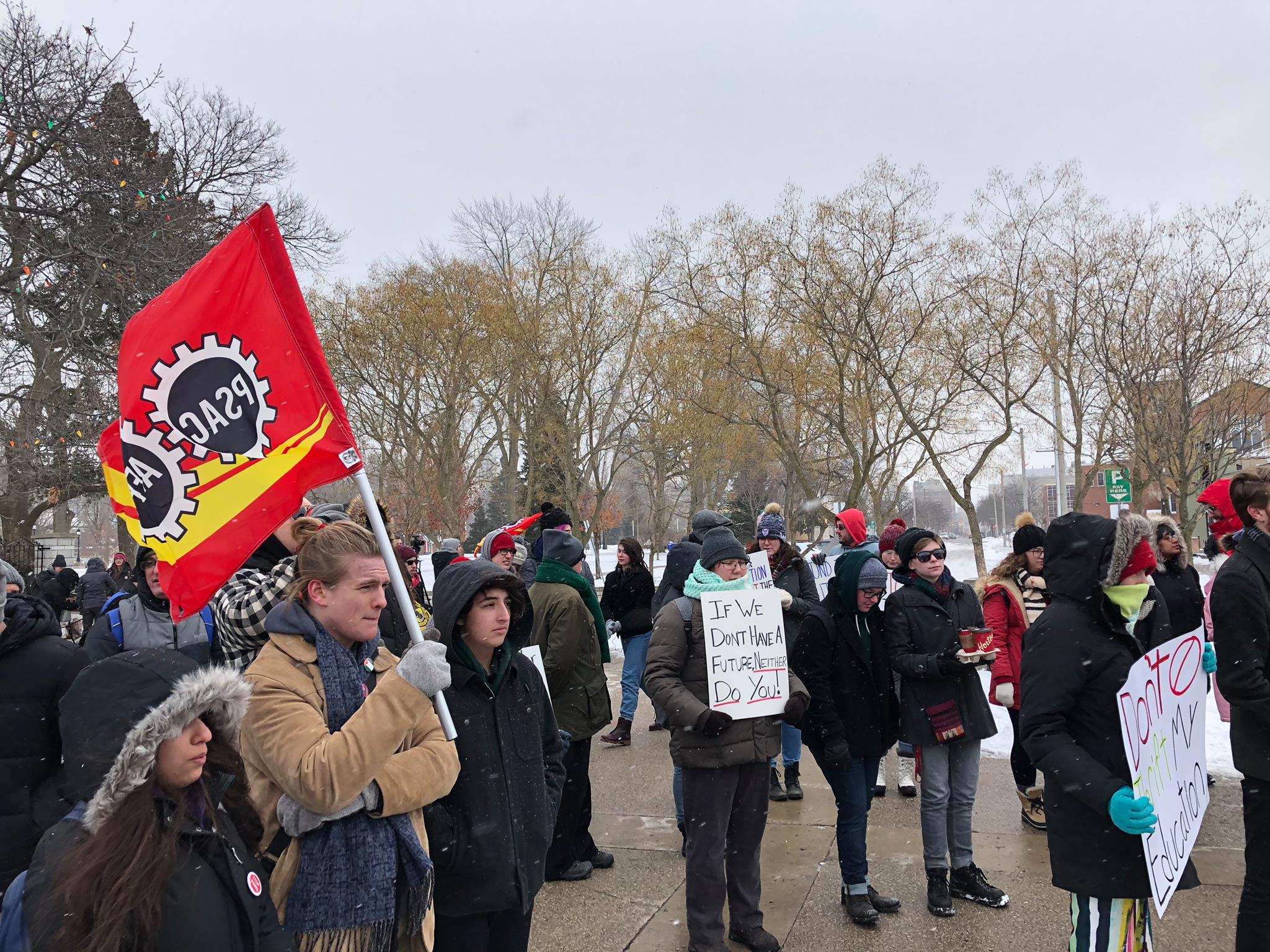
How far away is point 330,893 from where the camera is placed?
2375 mm

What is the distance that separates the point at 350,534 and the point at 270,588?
1.71ft

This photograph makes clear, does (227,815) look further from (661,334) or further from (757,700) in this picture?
(661,334)

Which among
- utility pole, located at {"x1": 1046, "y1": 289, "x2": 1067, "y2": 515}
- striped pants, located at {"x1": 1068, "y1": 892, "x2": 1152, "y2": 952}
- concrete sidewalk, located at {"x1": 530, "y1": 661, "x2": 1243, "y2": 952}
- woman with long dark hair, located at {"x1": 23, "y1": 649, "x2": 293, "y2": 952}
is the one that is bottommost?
concrete sidewalk, located at {"x1": 530, "y1": 661, "x2": 1243, "y2": 952}

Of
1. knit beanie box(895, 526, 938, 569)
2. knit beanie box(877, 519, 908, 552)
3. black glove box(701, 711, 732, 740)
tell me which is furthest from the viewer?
knit beanie box(877, 519, 908, 552)

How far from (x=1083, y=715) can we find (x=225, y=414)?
10.0 feet

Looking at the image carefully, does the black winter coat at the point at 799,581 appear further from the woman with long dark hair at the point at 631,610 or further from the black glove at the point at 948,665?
the black glove at the point at 948,665

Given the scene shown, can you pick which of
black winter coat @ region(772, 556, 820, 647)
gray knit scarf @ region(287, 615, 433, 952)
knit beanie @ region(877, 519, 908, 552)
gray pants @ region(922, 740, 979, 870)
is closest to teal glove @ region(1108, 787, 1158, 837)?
gray pants @ region(922, 740, 979, 870)

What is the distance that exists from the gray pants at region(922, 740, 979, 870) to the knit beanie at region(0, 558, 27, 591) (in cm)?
421

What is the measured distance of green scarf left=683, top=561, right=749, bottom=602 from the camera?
449 cm

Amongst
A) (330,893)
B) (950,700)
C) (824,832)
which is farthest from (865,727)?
(330,893)

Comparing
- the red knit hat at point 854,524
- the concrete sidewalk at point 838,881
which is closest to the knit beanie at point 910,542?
the concrete sidewalk at point 838,881

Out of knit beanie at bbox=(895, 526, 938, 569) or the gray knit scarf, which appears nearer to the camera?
the gray knit scarf

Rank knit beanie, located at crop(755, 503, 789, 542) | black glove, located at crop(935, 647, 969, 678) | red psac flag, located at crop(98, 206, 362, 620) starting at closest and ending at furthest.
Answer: red psac flag, located at crop(98, 206, 362, 620) < black glove, located at crop(935, 647, 969, 678) < knit beanie, located at crop(755, 503, 789, 542)

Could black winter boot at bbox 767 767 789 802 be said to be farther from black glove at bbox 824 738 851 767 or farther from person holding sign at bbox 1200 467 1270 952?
person holding sign at bbox 1200 467 1270 952
